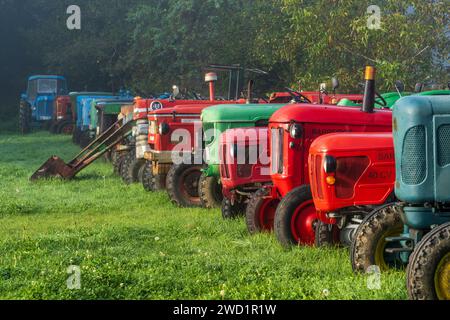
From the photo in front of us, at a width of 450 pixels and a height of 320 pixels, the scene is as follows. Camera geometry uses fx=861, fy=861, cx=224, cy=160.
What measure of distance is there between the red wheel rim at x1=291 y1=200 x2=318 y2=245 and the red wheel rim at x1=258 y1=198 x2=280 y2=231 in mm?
837

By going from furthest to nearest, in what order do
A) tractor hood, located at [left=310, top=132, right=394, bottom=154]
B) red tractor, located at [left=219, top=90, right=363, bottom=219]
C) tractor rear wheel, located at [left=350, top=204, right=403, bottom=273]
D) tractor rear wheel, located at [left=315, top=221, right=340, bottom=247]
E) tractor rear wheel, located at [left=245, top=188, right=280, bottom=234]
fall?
red tractor, located at [left=219, top=90, right=363, bottom=219], tractor rear wheel, located at [left=245, top=188, right=280, bottom=234], tractor rear wheel, located at [left=315, top=221, right=340, bottom=247], tractor hood, located at [left=310, top=132, right=394, bottom=154], tractor rear wheel, located at [left=350, top=204, right=403, bottom=273]

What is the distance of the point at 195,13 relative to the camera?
95.5 ft

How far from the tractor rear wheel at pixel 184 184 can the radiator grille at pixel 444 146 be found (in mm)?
6220

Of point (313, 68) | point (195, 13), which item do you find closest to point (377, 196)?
point (313, 68)

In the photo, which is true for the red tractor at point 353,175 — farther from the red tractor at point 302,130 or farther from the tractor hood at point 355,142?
the red tractor at point 302,130

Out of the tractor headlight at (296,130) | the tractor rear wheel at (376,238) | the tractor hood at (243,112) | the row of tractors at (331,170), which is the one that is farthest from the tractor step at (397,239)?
the tractor hood at (243,112)

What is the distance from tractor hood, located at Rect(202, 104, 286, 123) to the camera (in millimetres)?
9875

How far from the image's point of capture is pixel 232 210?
9.57m

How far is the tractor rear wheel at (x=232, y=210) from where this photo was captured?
9547 millimetres

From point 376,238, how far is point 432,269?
1037mm

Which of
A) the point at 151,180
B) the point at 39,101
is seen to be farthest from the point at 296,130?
the point at 39,101

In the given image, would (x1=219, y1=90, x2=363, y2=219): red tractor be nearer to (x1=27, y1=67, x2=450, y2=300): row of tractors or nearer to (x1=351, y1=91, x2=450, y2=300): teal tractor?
(x1=27, y1=67, x2=450, y2=300): row of tractors

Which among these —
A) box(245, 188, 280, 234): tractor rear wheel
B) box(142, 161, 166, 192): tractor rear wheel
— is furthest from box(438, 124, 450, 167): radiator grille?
box(142, 161, 166, 192): tractor rear wheel
